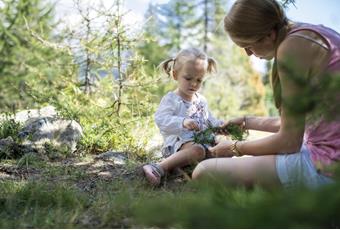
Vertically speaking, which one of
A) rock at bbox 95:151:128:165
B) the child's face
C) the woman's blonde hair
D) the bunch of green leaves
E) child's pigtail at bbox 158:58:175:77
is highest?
the woman's blonde hair

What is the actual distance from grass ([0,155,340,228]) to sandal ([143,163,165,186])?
0.25ft

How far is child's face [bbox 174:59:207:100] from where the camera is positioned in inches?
160

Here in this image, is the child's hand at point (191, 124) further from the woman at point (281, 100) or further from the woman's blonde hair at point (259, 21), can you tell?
the woman's blonde hair at point (259, 21)

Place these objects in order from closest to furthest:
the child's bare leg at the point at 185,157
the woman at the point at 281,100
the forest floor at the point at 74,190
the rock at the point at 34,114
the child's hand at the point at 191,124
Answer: the forest floor at the point at 74,190 < the woman at the point at 281,100 < the child's hand at the point at 191,124 < the child's bare leg at the point at 185,157 < the rock at the point at 34,114

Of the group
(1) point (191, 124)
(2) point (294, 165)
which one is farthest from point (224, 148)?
(1) point (191, 124)

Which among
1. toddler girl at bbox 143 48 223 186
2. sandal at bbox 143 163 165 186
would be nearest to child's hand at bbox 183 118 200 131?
toddler girl at bbox 143 48 223 186

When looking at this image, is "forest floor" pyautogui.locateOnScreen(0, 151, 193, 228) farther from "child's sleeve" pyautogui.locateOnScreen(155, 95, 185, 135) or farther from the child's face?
Answer: the child's face

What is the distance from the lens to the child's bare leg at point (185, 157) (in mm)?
3652

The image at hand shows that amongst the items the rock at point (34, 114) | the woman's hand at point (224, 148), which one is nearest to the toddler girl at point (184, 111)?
the woman's hand at point (224, 148)

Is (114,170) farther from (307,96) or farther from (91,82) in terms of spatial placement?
(91,82)

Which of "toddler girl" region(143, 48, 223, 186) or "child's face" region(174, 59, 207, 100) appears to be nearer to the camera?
"toddler girl" region(143, 48, 223, 186)

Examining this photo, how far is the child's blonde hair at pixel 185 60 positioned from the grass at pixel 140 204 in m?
1.07

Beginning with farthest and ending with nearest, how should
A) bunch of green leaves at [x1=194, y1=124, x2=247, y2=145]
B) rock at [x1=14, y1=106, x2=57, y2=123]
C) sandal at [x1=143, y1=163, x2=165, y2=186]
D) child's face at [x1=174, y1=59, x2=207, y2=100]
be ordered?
rock at [x1=14, y1=106, x2=57, y2=123] → child's face at [x1=174, y1=59, x2=207, y2=100] → sandal at [x1=143, y1=163, x2=165, y2=186] → bunch of green leaves at [x1=194, y1=124, x2=247, y2=145]

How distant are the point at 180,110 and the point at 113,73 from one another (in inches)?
101
